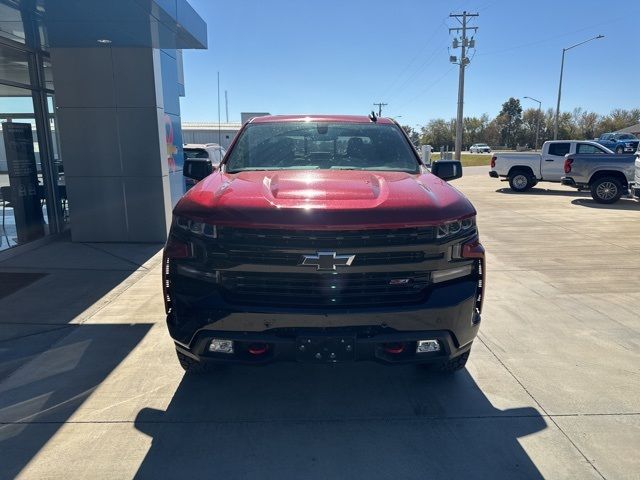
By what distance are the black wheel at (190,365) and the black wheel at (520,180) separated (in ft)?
55.9

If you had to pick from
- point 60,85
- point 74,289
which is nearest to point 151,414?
point 74,289

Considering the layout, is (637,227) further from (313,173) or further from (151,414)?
(151,414)

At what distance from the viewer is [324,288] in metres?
2.83

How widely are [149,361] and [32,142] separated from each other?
641 centimetres

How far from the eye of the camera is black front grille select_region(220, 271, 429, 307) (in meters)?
2.83

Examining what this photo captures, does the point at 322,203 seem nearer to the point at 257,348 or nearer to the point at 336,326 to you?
the point at 336,326

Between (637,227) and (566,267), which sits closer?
(566,267)

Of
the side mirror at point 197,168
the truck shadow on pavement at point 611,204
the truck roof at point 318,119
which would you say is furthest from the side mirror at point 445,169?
the truck shadow on pavement at point 611,204

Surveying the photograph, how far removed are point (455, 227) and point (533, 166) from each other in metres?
16.8

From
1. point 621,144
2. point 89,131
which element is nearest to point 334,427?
point 89,131

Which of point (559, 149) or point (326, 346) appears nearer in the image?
point (326, 346)

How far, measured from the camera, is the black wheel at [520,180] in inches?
715

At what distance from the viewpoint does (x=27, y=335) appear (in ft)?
14.7

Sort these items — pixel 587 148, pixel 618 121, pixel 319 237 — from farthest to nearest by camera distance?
pixel 618 121, pixel 587 148, pixel 319 237
